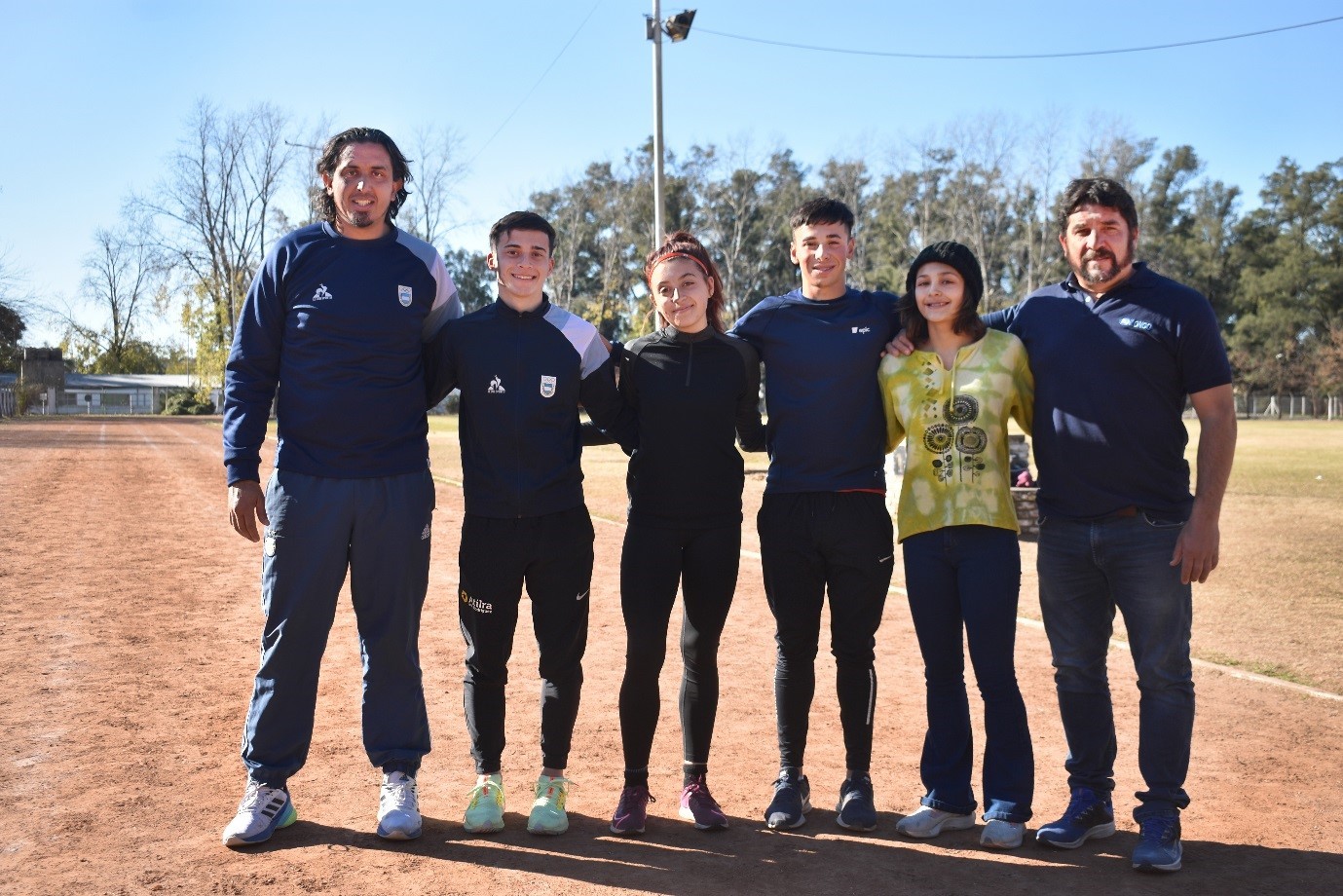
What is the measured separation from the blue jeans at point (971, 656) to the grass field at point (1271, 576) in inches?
134

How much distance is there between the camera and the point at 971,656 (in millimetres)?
4082

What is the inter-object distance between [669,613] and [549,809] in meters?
0.80

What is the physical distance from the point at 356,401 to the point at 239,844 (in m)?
1.53

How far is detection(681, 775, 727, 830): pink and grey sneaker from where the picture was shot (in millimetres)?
4090

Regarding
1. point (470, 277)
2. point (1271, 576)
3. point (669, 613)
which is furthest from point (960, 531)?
point (470, 277)

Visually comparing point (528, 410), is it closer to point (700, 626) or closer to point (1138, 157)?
point (700, 626)

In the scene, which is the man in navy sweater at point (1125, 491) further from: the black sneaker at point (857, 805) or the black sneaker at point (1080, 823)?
the black sneaker at point (857, 805)

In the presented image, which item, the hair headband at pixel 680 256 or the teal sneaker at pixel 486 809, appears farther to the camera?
the hair headband at pixel 680 256

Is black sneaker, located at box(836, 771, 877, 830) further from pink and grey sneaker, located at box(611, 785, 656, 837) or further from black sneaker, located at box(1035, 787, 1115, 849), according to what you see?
pink and grey sneaker, located at box(611, 785, 656, 837)

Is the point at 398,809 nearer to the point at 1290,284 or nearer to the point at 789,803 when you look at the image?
the point at 789,803

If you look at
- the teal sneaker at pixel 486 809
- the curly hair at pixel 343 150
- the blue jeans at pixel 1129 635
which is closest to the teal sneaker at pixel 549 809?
the teal sneaker at pixel 486 809

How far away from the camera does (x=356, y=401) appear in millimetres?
4039

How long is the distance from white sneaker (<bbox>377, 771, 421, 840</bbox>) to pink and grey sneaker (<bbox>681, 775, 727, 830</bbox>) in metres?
0.95

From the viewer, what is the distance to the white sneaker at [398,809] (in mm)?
3904
